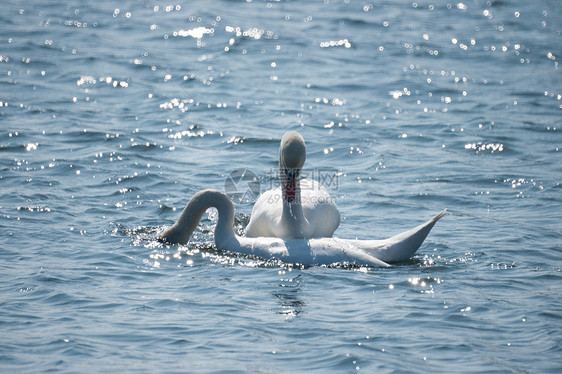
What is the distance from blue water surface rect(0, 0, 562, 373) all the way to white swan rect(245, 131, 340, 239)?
0.57 meters

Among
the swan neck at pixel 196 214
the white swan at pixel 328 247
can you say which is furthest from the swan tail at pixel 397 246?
the swan neck at pixel 196 214

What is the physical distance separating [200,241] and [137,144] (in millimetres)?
4424

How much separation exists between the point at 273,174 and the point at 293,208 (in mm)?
3993

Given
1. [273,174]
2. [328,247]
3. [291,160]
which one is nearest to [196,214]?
[291,160]

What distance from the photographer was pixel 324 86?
63.2 ft

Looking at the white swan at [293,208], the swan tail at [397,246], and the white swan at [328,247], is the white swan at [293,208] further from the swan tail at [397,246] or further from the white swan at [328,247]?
the swan tail at [397,246]

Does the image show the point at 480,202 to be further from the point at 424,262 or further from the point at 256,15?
the point at 256,15

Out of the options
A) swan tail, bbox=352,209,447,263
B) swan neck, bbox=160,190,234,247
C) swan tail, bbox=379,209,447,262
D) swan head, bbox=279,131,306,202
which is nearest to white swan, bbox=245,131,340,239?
swan head, bbox=279,131,306,202

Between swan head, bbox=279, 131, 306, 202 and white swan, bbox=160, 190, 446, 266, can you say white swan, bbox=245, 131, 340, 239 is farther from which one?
white swan, bbox=160, 190, 446, 266

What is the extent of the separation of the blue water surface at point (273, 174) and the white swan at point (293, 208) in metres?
0.57

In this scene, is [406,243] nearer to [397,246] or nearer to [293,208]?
[397,246]

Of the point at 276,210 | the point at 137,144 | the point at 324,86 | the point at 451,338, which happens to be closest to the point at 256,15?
the point at 324,86

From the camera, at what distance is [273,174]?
47.6 feet

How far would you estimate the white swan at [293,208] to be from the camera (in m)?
10.5
